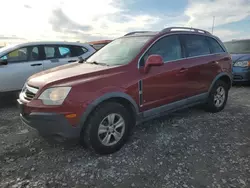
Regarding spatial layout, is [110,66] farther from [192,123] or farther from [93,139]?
[192,123]

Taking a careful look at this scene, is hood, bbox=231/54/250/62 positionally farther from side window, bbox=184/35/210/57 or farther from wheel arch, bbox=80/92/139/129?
wheel arch, bbox=80/92/139/129

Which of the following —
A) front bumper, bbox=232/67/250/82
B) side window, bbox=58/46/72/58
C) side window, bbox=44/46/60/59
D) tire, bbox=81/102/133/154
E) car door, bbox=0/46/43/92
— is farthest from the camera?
front bumper, bbox=232/67/250/82

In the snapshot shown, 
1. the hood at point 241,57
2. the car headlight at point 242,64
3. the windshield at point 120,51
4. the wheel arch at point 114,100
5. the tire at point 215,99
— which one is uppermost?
the windshield at point 120,51

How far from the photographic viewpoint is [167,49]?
3.59 meters

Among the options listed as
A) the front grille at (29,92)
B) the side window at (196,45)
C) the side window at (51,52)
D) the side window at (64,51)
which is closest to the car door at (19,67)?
the side window at (51,52)

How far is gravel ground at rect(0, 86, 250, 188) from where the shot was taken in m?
2.36

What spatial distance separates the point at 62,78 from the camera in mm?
2719

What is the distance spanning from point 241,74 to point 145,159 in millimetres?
5968

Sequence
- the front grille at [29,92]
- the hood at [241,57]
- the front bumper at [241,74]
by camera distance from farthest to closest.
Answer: the hood at [241,57] → the front bumper at [241,74] → the front grille at [29,92]

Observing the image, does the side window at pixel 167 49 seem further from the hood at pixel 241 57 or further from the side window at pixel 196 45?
the hood at pixel 241 57

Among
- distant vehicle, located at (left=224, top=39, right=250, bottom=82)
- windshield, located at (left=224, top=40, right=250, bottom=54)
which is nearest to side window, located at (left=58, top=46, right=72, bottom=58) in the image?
distant vehicle, located at (left=224, top=39, right=250, bottom=82)

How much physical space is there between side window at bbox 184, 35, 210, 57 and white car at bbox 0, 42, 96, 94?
2.29 m

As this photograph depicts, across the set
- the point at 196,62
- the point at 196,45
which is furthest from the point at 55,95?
the point at 196,45

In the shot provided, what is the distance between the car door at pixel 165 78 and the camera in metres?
3.20
